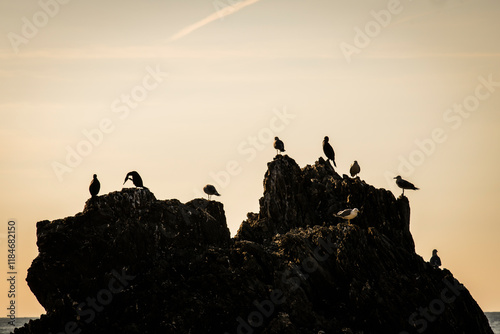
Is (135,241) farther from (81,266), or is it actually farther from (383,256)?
(383,256)

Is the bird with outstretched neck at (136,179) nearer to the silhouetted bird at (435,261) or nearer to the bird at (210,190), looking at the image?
the bird at (210,190)

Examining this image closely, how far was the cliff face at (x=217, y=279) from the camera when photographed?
53.0 m

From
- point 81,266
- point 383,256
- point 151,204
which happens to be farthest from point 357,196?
point 81,266

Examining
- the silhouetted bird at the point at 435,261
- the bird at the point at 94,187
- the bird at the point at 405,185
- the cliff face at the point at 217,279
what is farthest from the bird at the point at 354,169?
the bird at the point at 94,187

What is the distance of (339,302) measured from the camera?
56.2 m

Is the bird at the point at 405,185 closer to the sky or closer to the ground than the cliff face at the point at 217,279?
closer to the sky

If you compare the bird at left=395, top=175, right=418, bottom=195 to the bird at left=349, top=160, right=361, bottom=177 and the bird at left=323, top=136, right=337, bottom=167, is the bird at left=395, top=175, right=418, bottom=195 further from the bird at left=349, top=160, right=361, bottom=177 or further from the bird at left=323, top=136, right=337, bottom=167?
the bird at left=323, top=136, right=337, bottom=167

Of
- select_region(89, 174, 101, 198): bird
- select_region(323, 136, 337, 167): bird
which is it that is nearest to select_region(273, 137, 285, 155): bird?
select_region(323, 136, 337, 167): bird

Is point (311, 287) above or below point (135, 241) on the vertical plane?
below

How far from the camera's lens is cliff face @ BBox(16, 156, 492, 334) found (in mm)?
52953

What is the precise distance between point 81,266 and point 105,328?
4485 millimetres

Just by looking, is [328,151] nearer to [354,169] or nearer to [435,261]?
[354,169]

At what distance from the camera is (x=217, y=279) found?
54812mm

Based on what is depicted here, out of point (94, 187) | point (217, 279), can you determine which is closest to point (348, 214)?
point (217, 279)
